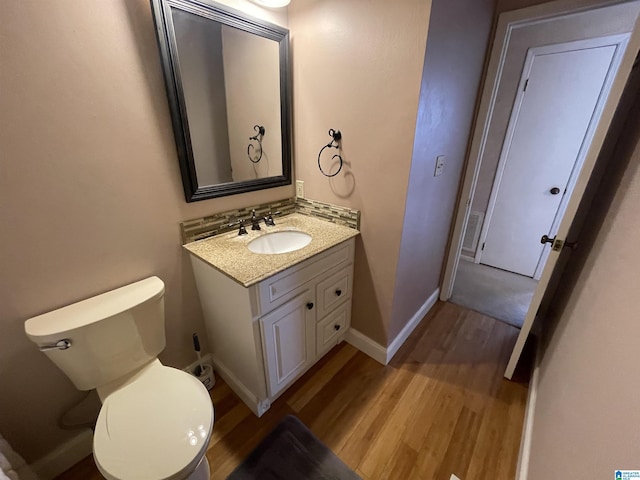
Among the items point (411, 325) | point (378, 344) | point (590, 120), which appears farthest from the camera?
point (590, 120)

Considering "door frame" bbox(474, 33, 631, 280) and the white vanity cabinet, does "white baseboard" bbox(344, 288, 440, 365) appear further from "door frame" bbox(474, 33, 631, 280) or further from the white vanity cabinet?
"door frame" bbox(474, 33, 631, 280)

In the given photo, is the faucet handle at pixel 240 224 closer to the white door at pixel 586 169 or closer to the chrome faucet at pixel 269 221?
the chrome faucet at pixel 269 221

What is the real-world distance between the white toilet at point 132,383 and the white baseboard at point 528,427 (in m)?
1.29

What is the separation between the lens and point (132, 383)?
1.07 m

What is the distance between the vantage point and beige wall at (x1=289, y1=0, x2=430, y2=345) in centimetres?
114

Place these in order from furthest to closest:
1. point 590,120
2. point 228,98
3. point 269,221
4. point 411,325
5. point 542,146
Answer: point 542,146 → point 590,120 → point 411,325 → point 269,221 → point 228,98

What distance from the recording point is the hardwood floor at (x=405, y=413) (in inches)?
46.9

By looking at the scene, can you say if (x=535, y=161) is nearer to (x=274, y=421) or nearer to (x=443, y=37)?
(x=443, y=37)

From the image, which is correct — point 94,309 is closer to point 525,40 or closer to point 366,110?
point 366,110

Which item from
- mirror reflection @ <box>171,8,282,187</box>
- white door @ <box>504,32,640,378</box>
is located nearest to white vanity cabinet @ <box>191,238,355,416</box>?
mirror reflection @ <box>171,8,282,187</box>

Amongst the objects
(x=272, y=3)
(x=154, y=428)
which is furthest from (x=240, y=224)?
(x=272, y=3)

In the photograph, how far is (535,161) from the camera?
7.88 ft

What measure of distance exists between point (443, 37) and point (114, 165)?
1.51 m

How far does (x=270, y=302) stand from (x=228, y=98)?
1065mm
